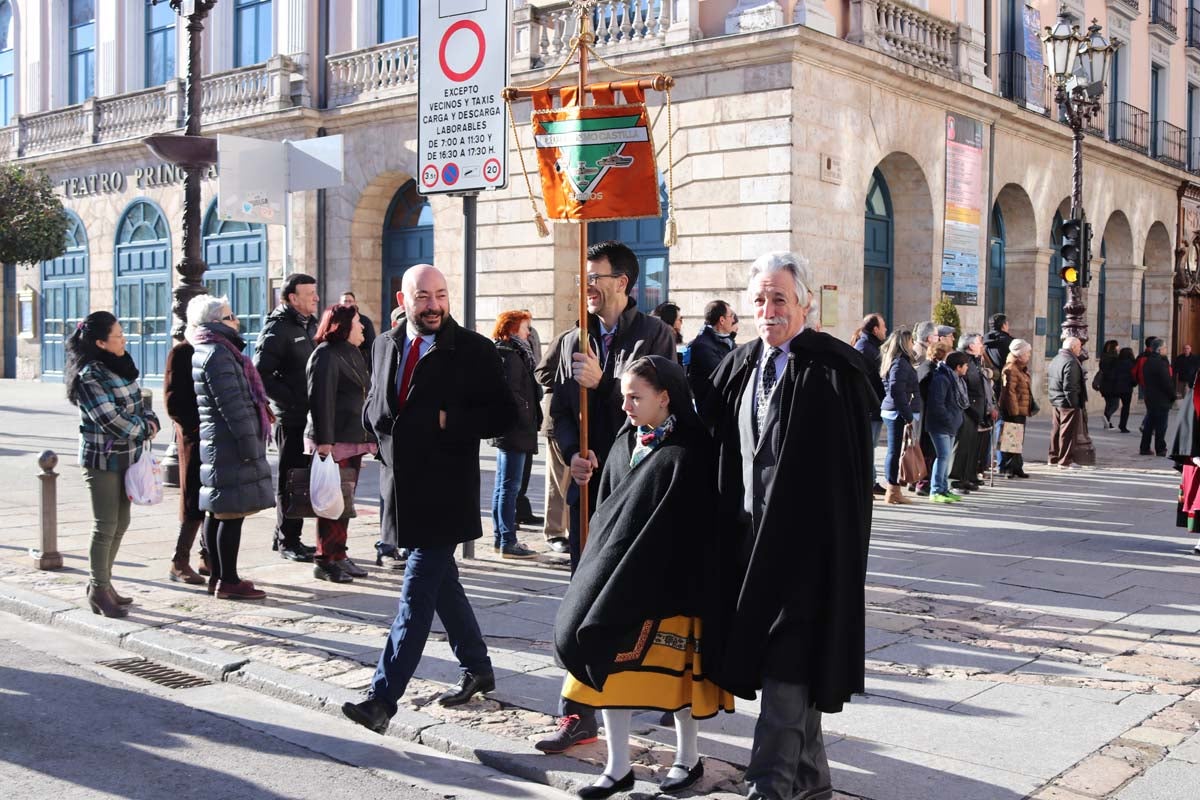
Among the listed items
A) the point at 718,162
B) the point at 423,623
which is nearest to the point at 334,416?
the point at 423,623

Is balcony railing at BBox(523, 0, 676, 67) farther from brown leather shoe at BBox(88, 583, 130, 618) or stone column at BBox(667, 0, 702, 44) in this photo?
brown leather shoe at BBox(88, 583, 130, 618)

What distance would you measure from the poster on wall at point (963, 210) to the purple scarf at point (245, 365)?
14839mm

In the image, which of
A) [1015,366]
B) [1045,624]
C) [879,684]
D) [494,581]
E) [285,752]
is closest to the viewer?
[285,752]

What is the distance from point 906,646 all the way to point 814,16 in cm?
1218

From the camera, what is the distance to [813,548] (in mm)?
3865

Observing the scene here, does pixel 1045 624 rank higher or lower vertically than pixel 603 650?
lower

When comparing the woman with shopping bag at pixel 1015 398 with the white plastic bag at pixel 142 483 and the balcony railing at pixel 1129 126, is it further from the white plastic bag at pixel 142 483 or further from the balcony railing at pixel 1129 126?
the balcony railing at pixel 1129 126

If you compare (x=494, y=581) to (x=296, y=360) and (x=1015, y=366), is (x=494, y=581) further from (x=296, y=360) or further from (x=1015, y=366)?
(x=1015, y=366)

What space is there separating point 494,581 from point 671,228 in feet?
9.79

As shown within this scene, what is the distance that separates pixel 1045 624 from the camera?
6887mm

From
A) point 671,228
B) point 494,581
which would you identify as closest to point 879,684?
point 671,228

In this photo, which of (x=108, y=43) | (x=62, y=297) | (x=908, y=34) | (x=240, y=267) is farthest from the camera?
(x=62, y=297)

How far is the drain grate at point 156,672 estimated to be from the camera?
5.87 metres

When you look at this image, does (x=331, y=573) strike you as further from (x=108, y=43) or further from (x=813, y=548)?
(x=108, y=43)
